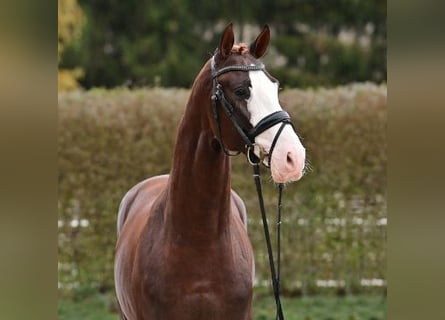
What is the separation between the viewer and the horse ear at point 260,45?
303 centimetres

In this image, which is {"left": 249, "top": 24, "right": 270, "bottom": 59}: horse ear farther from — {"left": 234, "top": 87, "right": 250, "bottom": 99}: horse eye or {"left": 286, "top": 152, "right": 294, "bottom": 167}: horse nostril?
{"left": 286, "top": 152, "right": 294, "bottom": 167}: horse nostril

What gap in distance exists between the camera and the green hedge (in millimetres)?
8031

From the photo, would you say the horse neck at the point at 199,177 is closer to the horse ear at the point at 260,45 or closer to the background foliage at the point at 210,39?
the horse ear at the point at 260,45

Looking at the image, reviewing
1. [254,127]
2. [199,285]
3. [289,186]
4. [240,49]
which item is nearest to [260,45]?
[240,49]

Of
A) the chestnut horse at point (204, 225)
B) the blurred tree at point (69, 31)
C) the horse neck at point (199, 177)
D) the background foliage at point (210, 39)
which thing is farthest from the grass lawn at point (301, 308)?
the background foliage at point (210, 39)

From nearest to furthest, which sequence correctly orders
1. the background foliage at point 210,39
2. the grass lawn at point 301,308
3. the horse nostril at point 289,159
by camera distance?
the horse nostril at point 289,159 → the grass lawn at point 301,308 → the background foliage at point 210,39

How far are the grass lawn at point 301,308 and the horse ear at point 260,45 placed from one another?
4781mm

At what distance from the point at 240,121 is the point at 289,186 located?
5420 mm

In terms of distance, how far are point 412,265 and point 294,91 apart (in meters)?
7.58

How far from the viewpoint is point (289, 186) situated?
8.17 m

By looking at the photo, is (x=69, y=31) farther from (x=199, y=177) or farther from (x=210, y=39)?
(x=199, y=177)

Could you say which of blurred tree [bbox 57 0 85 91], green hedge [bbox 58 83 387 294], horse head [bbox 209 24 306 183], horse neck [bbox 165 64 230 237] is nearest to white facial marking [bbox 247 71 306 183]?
horse head [bbox 209 24 306 183]

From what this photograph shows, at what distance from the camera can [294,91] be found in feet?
27.2

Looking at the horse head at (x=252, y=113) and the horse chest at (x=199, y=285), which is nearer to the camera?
the horse head at (x=252, y=113)
